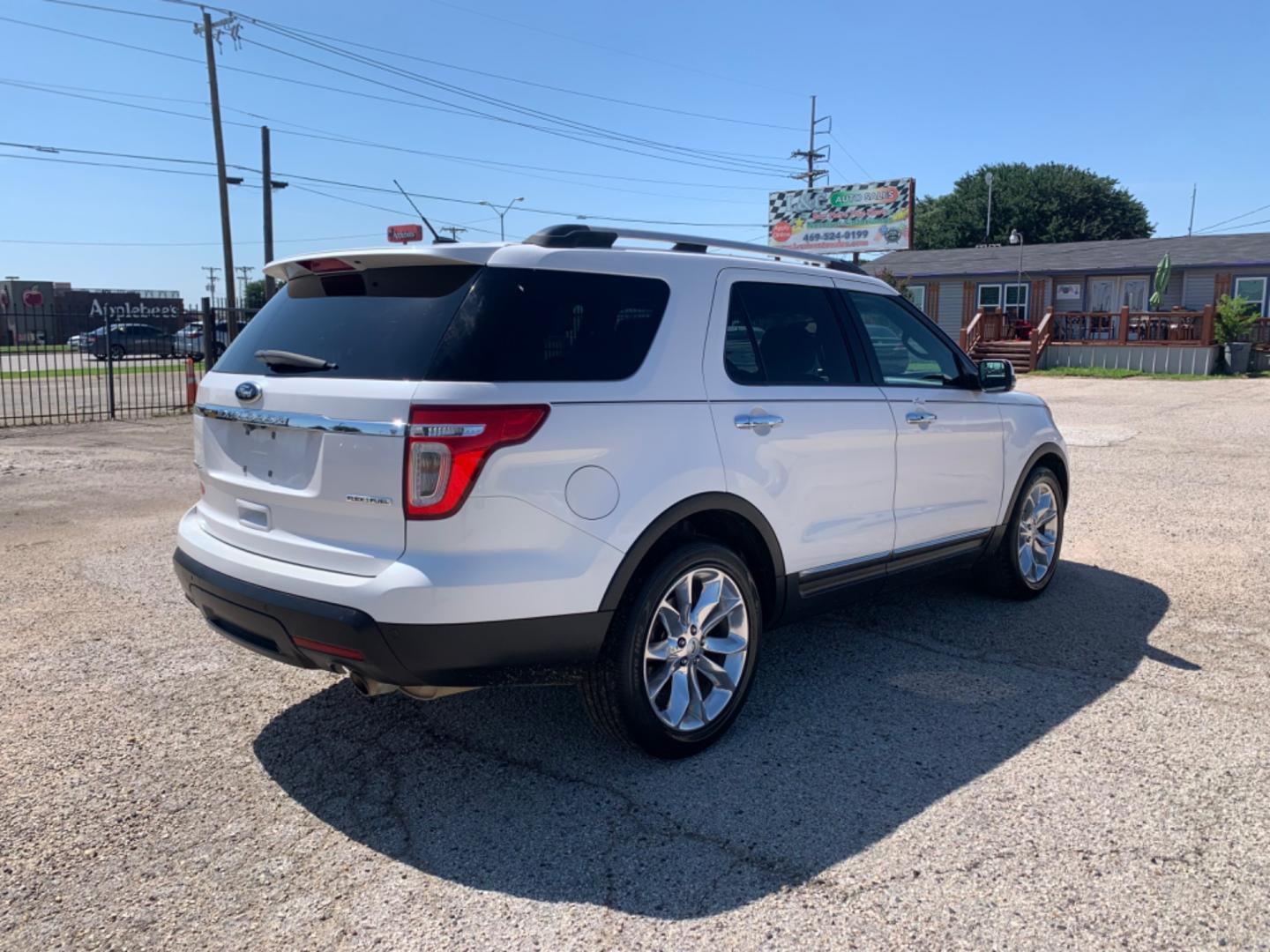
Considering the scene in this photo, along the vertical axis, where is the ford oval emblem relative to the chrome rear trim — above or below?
above

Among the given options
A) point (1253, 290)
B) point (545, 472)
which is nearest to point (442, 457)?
point (545, 472)

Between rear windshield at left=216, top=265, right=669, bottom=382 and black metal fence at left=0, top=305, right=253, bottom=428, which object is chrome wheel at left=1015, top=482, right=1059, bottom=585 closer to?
rear windshield at left=216, top=265, right=669, bottom=382

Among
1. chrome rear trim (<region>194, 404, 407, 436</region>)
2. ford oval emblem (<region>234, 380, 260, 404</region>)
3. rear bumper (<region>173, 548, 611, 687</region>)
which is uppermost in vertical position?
ford oval emblem (<region>234, 380, 260, 404</region>)

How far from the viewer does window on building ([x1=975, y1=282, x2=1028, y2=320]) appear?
118 ft

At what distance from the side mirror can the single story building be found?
82.0ft

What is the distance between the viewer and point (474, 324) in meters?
3.08

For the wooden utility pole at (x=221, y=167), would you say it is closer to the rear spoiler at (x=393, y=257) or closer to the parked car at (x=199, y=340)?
the parked car at (x=199, y=340)

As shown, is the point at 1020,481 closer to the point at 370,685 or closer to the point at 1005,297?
the point at 370,685

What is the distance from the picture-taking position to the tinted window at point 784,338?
3867 mm

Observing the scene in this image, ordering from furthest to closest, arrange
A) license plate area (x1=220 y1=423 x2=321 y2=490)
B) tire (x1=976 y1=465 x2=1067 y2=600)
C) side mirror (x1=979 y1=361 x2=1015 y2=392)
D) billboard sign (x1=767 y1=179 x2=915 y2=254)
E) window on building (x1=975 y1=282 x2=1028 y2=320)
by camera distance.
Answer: billboard sign (x1=767 y1=179 x2=915 y2=254), window on building (x1=975 y1=282 x2=1028 y2=320), tire (x1=976 y1=465 x2=1067 y2=600), side mirror (x1=979 y1=361 x2=1015 y2=392), license plate area (x1=220 y1=423 x2=321 y2=490)

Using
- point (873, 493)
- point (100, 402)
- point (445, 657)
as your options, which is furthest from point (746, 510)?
point (100, 402)

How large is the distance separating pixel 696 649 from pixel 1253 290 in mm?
36047

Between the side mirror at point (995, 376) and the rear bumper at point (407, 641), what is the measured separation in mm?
2954

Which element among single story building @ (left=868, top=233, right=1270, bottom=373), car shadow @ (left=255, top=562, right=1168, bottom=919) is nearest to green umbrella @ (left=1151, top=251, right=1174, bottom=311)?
single story building @ (left=868, top=233, right=1270, bottom=373)
